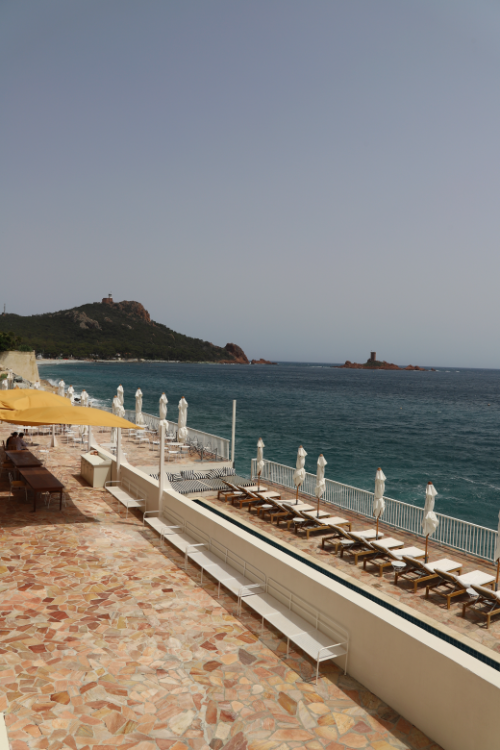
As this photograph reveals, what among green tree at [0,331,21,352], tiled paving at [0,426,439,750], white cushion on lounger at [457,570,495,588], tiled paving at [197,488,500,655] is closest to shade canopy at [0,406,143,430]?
tiled paving at [0,426,439,750]

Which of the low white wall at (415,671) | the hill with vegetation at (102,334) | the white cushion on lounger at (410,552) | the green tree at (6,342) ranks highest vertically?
the hill with vegetation at (102,334)

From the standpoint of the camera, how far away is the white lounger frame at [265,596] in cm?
502

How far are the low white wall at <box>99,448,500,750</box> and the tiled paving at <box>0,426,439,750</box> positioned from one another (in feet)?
0.58

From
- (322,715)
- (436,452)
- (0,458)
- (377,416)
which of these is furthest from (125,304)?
(322,715)

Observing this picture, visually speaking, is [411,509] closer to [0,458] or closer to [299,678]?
[299,678]

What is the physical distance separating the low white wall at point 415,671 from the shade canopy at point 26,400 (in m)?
5.98

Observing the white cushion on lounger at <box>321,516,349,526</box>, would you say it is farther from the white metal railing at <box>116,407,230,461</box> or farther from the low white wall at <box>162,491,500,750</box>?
the low white wall at <box>162,491,500,750</box>

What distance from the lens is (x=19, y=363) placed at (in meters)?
48.9

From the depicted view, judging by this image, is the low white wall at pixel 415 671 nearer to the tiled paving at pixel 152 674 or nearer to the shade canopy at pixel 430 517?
the tiled paving at pixel 152 674

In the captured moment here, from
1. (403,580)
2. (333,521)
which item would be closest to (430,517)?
(403,580)

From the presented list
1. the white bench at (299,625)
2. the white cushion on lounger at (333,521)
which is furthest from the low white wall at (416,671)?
the white cushion on lounger at (333,521)

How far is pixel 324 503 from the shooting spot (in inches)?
616

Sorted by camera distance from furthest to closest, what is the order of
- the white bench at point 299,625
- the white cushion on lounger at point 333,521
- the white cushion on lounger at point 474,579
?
the white cushion on lounger at point 333,521, the white cushion on lounger at point 474,579, the white bench at point 299,625

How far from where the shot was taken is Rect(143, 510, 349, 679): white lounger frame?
197 inches
